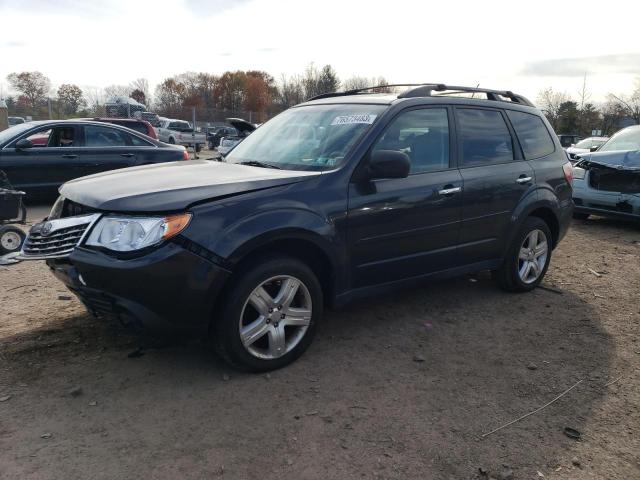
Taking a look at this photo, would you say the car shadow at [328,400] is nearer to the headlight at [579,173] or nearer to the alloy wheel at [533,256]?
the alloy wheel at [533,256]

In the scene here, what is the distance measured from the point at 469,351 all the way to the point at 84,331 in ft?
9.34

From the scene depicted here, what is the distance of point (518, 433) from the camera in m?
2.83

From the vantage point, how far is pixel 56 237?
10.5 ft

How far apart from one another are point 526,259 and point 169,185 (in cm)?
355

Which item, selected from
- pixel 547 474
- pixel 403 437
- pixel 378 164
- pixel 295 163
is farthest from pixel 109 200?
pixel 547 474

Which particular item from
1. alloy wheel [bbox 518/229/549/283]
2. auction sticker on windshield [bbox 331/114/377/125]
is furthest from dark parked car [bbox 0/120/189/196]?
alloy wheel [bbox 518/229/549/283]

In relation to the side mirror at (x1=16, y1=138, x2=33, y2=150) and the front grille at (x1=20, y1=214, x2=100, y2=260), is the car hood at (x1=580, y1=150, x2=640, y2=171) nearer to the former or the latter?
the front grille at (x1=20, y1=214, x2=100, y2=260)

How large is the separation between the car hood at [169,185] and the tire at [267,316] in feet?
1.64

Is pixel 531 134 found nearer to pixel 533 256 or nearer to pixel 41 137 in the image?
pixel 533 256

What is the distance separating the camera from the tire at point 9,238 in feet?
18.9

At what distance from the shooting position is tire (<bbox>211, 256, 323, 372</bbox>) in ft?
10.2

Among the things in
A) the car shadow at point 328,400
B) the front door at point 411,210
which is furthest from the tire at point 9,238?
the front door at point 411,210

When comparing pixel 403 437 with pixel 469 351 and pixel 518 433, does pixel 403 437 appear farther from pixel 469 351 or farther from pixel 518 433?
pixel 469 351

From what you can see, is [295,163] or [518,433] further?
[295,163]
